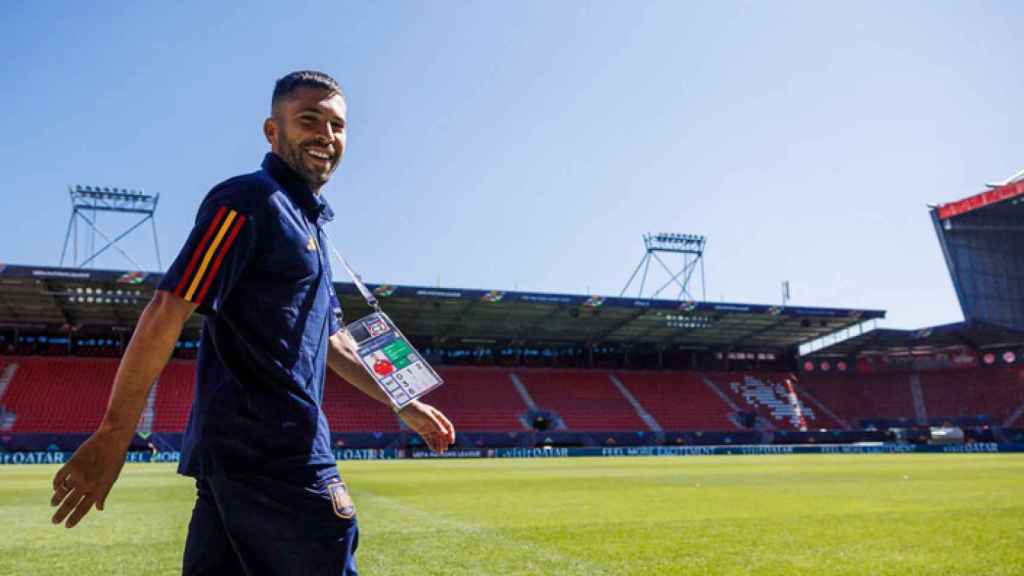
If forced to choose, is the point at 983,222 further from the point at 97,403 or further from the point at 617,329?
the point at 97,403

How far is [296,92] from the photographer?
2436 mm

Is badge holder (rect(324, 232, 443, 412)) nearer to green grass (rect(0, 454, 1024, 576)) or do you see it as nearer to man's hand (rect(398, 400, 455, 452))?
man's hand (rect(398, 400, 455, 452))

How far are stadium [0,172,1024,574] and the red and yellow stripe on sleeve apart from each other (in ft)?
87.2

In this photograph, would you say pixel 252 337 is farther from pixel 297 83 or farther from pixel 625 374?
pixel 625 374

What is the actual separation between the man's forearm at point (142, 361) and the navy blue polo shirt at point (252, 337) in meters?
0.06

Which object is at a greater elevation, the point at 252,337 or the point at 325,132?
the point at 325,132

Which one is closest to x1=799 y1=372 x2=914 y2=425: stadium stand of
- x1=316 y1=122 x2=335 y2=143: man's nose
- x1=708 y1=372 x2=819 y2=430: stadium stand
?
x1=708 y1=372 x2=819 y2=430: stadium stand

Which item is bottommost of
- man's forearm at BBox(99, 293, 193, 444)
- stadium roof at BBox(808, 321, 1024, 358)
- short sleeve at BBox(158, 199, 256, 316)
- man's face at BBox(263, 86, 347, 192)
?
man's forearm at BBox(99, 293, 193, 444)

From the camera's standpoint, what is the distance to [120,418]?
193 centimetres

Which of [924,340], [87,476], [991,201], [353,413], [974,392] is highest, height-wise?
[991,201]

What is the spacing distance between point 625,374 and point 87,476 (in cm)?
5182

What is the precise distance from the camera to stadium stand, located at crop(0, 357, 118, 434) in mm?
35812

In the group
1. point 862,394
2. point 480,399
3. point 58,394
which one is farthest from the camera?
point 862,394

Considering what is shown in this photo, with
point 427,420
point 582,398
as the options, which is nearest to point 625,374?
point 582,398
